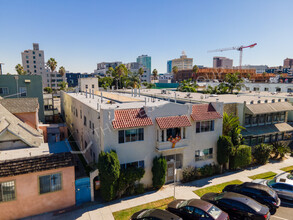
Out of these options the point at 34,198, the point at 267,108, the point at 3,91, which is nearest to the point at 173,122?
the point at 34,198

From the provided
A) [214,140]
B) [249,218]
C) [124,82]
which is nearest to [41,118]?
[214,140]

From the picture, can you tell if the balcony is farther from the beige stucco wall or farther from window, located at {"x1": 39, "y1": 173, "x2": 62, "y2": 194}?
window, located at {"x1": 39, "y1": 173, "x2": 62, "y2": 194}

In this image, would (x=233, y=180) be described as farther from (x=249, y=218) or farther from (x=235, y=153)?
(x=249, y=218)

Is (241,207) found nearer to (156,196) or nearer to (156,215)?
(156,215)

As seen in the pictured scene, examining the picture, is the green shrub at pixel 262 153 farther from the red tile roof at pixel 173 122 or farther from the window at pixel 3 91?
the window at pixel 3 91

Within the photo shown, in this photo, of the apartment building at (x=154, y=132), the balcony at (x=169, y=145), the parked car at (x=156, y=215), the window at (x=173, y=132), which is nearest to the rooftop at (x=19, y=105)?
the apartment building at (x=154, y=132)

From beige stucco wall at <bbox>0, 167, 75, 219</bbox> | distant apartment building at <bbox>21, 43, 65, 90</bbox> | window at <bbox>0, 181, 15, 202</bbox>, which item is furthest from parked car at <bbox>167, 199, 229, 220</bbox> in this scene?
distant apartment building at <bbox>21, 43, 65, 90</bbox>
